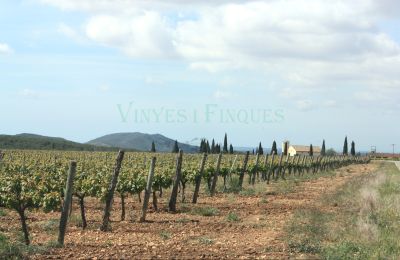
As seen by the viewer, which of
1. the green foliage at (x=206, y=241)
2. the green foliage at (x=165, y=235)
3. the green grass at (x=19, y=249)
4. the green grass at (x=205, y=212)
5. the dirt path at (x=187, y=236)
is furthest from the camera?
the green grass at (x=205, y=212)

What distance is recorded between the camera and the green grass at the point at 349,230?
9.29m

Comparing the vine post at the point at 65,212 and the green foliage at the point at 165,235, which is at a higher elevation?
the vine post at the point at 65,212

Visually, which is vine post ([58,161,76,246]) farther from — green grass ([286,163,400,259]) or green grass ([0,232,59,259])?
green grass ([286,163,400,259])

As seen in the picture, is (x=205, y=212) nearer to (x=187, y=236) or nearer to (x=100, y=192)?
(x=100, y=192)

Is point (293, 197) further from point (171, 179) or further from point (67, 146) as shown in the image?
point (67, 146)

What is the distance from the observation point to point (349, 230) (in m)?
11.7

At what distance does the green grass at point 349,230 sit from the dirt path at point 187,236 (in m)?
0.41

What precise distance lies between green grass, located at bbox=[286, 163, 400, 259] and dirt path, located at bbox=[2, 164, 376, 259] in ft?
1.35

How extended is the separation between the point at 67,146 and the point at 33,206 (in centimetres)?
10857

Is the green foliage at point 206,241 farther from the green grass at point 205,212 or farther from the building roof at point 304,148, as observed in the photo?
the building roof at point 304,148

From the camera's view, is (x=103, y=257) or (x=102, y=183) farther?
(x=102, y=183)

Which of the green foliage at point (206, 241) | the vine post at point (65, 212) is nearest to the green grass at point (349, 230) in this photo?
the green foliage at point (206, 241)

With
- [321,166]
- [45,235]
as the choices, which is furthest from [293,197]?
[321,166]

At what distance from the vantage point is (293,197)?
20203mm
